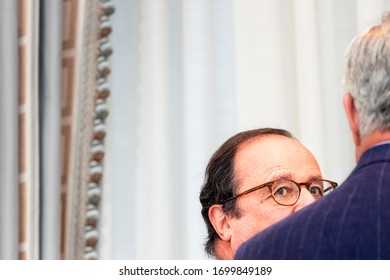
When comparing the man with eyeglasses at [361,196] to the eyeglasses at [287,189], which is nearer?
the man with eyeglasses at [361,196]

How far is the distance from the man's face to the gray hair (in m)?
0.61

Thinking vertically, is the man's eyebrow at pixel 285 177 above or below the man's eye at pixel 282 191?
above

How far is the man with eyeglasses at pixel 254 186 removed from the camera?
6.06 ft

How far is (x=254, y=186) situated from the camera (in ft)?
6.17

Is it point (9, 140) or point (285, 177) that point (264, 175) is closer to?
point (285, 177)

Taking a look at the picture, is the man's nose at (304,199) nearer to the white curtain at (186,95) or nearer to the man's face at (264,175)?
the man's face at (264,175)

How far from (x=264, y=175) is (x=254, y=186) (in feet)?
0.10

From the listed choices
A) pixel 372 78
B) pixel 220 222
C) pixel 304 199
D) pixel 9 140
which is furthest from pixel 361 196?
pixel 9 140

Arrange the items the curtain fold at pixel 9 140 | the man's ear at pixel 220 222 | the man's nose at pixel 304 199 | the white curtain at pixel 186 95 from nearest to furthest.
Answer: the man's nose at pixel 304 199 → the man's ear at pixel 220 222 → the curtain fold at pixel 9 140 → the white curtain at pixel 186 95

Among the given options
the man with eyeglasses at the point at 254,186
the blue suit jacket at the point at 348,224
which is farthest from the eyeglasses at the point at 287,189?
the blue suit jacket at the point at 348,224

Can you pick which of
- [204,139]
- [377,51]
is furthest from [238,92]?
[377,51]

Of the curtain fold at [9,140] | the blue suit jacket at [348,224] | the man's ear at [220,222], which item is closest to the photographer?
the blue suit jacket at [348,224]

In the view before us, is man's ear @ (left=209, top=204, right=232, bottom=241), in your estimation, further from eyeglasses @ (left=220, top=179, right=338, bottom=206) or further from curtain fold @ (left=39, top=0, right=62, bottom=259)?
curtain fold @ (left=39, top=0, right=62, bottom=259)

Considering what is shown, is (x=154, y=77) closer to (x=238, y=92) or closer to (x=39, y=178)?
(x=238, y=92)
